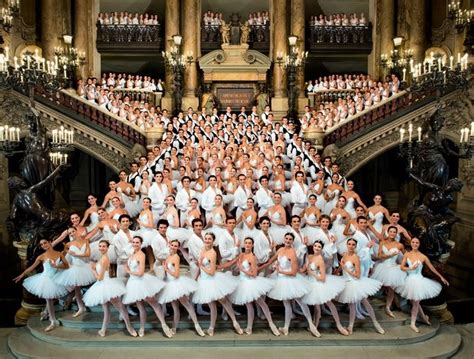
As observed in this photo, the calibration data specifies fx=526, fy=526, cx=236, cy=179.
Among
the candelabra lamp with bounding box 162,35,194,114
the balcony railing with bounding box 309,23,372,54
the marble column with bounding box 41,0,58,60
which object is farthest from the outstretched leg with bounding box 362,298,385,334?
the marble column with bounding box 41,0,58,60

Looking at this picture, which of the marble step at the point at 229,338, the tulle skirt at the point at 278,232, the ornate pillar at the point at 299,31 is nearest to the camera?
the marble step at the point at 229,338

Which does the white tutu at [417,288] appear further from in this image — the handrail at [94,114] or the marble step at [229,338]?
the handrail at [94,114]

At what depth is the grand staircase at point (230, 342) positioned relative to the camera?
28.2 feet

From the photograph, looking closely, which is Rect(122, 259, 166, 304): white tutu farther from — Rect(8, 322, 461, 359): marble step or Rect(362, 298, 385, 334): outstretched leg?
Rect(362, 298, 385, 334): outstretched leg

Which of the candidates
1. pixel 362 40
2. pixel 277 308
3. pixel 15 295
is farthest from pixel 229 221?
pixel 362 40

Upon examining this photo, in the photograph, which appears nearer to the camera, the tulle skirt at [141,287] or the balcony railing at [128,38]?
the tulle skirt at [141,287]

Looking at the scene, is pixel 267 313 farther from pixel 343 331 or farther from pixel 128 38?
pixel 128 38

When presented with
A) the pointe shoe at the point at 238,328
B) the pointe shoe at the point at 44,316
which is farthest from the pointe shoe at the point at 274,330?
the pointe shoe at the point at 44,316

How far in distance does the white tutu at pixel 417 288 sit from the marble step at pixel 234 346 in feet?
2.29

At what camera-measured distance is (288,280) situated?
8.77 metres

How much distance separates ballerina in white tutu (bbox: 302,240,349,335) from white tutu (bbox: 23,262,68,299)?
14.0 ft

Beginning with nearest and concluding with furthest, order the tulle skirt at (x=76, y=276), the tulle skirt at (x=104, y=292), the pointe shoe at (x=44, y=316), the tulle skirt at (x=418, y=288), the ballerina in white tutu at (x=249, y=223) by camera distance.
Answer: the tulle skirt at (x=104, y=292), the tulle skirt at (x=418, y=288), the tulle skirt at (x=76, y=276), the pointe shoe at (x=44, y=316), the ballerina in white tutu at (x=249, y=223)

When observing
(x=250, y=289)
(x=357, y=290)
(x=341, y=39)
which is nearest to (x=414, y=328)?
(x=357, y=290)

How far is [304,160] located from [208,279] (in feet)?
25.5
